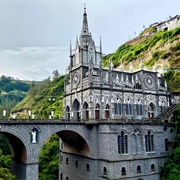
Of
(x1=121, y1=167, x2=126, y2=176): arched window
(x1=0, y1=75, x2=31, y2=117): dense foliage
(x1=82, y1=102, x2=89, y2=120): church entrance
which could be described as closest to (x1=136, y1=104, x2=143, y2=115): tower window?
(x1=82, y1=102, x2=89, y2=120): church entrance

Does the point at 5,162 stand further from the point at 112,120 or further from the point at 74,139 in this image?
the point at 112,120

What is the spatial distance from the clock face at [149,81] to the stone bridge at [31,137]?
1802 centimetres

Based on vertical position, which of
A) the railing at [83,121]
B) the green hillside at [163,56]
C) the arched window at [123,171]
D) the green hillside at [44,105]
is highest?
the green hillside at [163,56]

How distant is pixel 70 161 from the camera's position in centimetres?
4412

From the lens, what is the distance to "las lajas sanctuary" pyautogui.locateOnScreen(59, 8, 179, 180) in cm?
3622

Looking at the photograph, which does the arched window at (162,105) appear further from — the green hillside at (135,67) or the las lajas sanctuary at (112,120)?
the green hillside at (135,67)

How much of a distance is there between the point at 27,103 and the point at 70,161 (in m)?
70.9

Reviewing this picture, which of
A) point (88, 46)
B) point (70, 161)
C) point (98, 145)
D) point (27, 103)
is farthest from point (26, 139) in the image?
point (27, 103)

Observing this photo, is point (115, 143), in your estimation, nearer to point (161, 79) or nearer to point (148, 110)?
point (148, 110)

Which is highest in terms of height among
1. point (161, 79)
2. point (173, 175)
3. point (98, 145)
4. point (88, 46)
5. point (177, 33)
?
point (177, 33)

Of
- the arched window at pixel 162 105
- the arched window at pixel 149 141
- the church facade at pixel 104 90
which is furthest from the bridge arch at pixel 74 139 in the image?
the arched window at pixel 162 105

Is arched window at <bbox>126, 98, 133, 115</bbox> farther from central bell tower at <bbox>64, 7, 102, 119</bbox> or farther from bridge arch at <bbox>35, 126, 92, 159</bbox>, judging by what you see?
bridge arch at <bbox>35, 126, 92, 159</bbox>

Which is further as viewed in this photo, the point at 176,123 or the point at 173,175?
the point at 176,123

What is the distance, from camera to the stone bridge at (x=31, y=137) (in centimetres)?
3206
